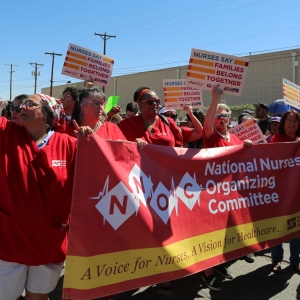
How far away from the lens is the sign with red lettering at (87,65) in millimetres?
5816


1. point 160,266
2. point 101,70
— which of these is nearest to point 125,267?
point 160,266

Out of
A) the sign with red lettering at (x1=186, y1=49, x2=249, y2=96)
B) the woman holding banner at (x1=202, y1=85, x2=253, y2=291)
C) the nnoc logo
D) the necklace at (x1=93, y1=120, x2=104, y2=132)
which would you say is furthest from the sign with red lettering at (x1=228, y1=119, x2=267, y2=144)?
the necklace at (x1=93, y1=120, x2=104, y2=132)

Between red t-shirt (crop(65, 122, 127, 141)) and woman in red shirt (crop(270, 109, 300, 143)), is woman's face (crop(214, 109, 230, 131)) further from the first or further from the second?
red t-shirt (crop(65, 122, 127, 141))

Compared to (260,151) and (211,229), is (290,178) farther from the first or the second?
(211,229)

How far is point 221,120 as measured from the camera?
13.0ft

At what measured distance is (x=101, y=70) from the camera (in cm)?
596

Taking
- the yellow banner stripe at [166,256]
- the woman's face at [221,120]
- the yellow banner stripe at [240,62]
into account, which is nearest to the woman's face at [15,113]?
the yellow banner stripe at [166,256]

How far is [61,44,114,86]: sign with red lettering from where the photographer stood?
19.1 ft

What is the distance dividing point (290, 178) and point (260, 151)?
1.66 ft

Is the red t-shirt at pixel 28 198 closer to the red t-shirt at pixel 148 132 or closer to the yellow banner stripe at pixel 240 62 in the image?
the red t-shirt at pixel 148 132

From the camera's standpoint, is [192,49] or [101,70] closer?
[192,49]

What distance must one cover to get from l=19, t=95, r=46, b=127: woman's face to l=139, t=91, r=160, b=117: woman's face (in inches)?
54.8

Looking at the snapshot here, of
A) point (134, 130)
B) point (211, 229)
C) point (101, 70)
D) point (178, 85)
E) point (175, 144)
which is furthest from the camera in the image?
point (101, 70)

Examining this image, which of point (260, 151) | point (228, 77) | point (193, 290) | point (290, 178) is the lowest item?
point (193, 290)
